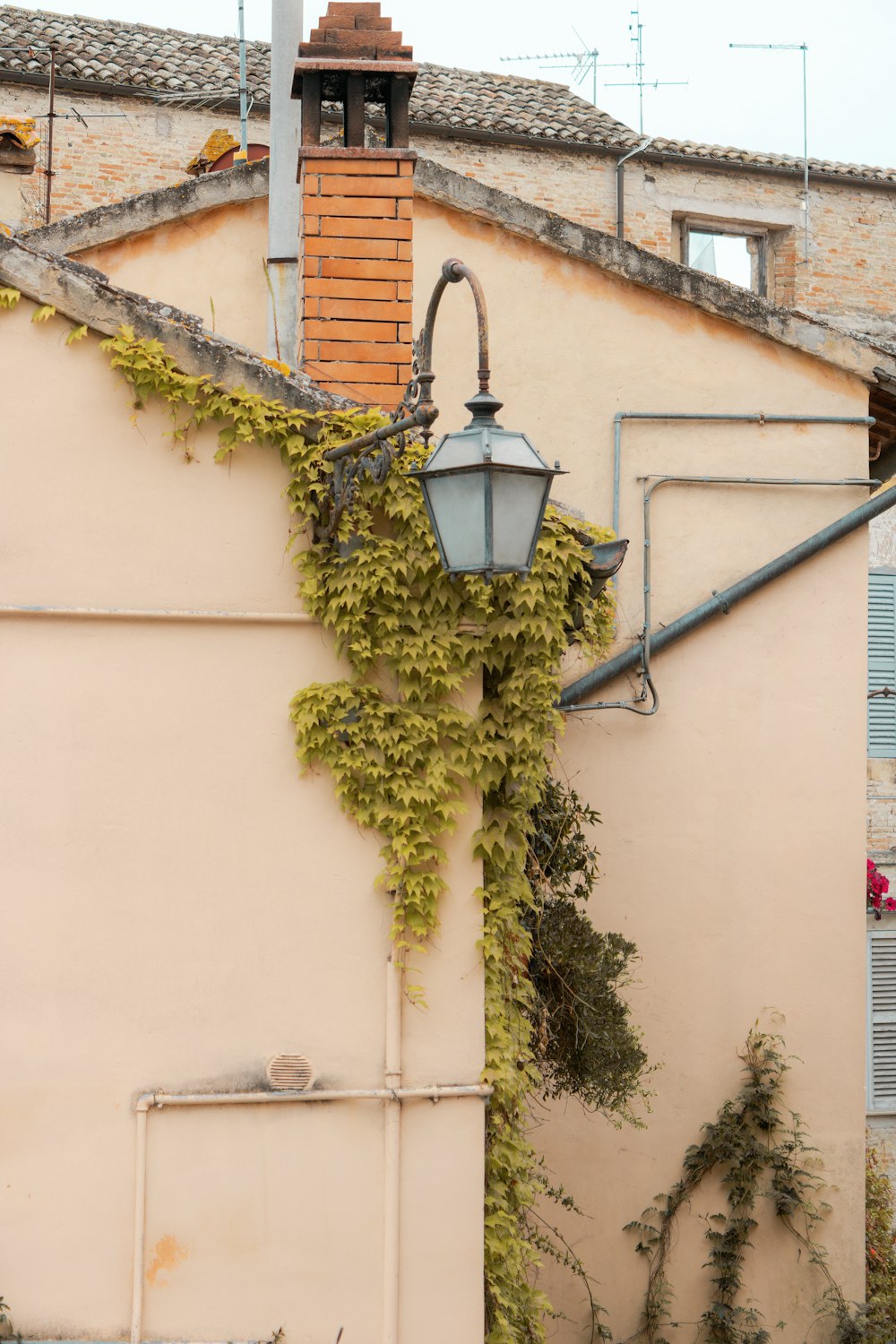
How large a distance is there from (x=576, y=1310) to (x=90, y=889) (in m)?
4.36

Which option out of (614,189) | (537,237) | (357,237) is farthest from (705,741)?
(614,189)

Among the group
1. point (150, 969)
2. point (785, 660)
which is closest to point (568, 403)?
point (785, 660)

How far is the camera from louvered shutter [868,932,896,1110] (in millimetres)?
12828

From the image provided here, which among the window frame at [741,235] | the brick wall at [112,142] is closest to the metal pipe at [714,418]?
the brick wall at [112,142]

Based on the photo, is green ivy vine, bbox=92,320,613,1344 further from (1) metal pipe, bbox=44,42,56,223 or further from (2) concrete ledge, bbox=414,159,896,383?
(1) metal pipe, bbox=44,42,56,223

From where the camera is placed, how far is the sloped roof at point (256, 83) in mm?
15711

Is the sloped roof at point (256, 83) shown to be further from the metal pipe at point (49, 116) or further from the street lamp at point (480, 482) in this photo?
the street lamp at point (480, 482)

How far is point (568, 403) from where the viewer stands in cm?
841

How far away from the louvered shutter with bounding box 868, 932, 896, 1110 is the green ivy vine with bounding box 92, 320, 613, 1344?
839 cm

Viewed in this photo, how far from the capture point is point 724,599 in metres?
8.24

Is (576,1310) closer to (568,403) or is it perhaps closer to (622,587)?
(622,587)

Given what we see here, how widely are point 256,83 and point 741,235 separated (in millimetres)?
6540

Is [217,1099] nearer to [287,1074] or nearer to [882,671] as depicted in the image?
[287,1074]

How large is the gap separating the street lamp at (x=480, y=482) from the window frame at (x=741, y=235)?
14.0 m
